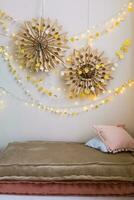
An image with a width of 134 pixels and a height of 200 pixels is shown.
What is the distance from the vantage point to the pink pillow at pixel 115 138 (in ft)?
9.51

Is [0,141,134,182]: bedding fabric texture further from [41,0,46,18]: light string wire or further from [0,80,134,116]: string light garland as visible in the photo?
[41,0,46,18]: light string wire

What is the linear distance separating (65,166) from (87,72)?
116 centimetres

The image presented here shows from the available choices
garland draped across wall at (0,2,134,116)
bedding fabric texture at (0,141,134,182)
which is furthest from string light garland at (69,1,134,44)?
bedding fabric texture at (0,141,134,182)

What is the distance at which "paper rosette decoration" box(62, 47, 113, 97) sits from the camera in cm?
324

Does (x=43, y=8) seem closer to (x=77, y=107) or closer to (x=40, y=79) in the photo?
(x=40, y=79)

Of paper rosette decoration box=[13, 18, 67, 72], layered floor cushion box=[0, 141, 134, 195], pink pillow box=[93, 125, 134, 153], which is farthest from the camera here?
paper rosette decoration box=[13, 18, 67, 72]

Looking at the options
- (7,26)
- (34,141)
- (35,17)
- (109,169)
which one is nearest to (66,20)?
(35,17)

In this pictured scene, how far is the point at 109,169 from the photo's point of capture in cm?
247

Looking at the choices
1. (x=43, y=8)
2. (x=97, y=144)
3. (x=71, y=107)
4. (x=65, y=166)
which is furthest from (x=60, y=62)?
(x=65, y=166)

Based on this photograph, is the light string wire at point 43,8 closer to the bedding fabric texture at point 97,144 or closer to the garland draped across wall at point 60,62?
the garland draped across wall at point 60,62

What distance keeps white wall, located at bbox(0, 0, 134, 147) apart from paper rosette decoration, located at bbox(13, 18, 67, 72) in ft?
0.40

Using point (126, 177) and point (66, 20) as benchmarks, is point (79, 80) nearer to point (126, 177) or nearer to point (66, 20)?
point (66, 20)

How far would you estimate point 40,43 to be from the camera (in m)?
3.21

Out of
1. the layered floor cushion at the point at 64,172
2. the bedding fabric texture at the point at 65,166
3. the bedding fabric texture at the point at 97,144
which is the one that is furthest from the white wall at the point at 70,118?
the layered floor cushion at the point at 64,172
